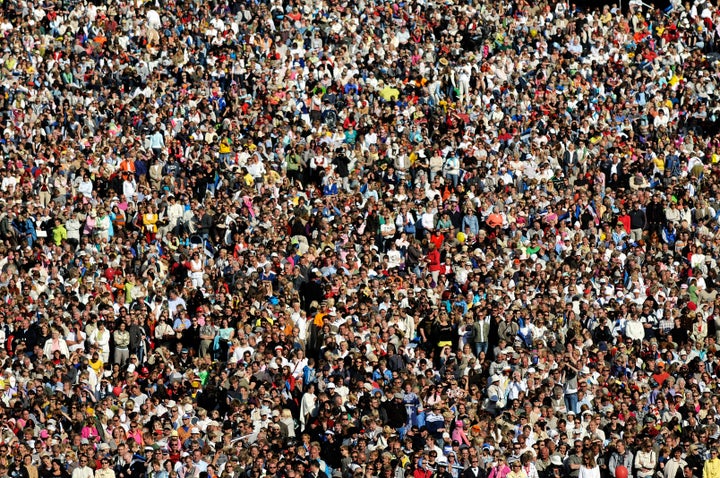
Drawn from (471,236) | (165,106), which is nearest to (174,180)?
(165,106)

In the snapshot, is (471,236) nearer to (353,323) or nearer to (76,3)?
(353,323)

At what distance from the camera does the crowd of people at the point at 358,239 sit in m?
29.0

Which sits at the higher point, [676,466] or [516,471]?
[516,471]

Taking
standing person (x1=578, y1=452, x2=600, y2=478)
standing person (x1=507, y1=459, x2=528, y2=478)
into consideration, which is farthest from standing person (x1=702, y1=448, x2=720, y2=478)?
standing person (x1=507, y1=459, x2=528, y2=478)

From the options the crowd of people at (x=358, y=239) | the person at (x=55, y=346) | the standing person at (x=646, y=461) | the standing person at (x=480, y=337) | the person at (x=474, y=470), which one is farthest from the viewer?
the standing person at (x=480, y=337)

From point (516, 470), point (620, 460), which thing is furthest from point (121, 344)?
point (620, 460)

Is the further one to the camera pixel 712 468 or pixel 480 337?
pixel 480 337

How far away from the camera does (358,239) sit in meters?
35.6

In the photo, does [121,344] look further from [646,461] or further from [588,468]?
[646,461]

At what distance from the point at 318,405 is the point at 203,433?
198cm

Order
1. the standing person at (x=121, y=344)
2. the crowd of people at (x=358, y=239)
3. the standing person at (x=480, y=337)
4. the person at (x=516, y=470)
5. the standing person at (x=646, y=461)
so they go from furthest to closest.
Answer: the standing person at (x=480, y=337) → the standing person at (x=121, y=344) → the crowd of people at (x=358, y=239) → the standing person at (x=646, y=461) → the person at (x=516, y=470)

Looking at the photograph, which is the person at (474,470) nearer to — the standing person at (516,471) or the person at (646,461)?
the standing person at (516,471)

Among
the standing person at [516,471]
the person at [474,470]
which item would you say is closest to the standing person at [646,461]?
the standing person at [516,471]

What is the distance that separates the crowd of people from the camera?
29047 mm
